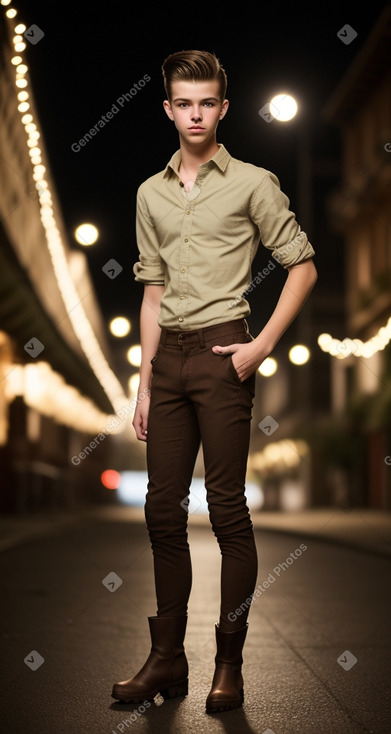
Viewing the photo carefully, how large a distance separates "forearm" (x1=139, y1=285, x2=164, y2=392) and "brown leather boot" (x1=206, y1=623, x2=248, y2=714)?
97cm

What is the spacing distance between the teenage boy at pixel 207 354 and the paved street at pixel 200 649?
0.24 meters

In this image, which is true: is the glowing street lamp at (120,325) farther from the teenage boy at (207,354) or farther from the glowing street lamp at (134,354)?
the teenage boy at (207,354)

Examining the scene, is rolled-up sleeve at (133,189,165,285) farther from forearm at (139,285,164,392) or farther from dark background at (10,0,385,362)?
dark background at (10,0,385,362)

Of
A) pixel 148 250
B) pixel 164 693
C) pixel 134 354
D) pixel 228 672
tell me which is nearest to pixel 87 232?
pixel 148 250

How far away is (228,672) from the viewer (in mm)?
3471

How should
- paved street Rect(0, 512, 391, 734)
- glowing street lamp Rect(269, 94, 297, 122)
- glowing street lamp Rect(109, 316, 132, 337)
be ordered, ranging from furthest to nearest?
1. glowing street lamp Rect(109, 316, 132, 337)
2. glowing street lamp Rect(269, 94, 297, 122)
3. paved street Rect(0, 512, 391, 734)

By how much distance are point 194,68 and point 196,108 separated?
140 mm

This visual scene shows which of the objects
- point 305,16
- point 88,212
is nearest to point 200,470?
point 88,212

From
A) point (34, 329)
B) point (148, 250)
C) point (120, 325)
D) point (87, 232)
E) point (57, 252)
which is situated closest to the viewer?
point (148, 250)

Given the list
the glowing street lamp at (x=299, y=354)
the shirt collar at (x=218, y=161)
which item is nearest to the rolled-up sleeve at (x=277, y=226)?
the shirt collar at (x=218, y=161)

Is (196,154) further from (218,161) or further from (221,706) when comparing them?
(221,706)

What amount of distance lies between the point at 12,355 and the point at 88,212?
7.76m

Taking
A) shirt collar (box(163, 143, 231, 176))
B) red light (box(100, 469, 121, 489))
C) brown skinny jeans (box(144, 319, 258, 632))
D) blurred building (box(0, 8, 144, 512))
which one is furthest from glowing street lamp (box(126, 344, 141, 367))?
red light (box(100, 469, 121, 489))

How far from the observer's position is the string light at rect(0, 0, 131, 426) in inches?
330
